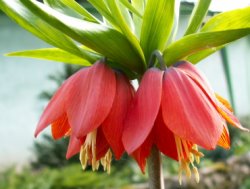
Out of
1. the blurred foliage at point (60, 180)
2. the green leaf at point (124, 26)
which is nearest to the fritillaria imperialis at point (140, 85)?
the green leaf at point (124, 26)

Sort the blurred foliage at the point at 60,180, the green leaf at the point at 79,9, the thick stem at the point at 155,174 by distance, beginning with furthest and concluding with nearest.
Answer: the blurred foliage at the point at 60,180 < the green leaf at the point at 79,9 < the thick stem at the point at 155,174

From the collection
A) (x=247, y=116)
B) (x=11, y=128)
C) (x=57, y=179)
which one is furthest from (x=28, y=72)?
(x=247, y=116)

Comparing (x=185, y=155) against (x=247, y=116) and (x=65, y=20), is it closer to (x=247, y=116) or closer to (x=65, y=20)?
(x=65, y=20)

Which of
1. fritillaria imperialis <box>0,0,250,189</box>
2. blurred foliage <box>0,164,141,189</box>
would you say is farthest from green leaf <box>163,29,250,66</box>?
blurred foliage <box>0,164,141,189</box>

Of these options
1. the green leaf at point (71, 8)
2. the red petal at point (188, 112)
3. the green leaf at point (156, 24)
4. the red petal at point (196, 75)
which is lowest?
the red petal at point (188, 112)

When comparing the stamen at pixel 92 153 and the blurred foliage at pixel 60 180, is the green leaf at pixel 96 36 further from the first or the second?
the blurred foliage at pixel 60 180

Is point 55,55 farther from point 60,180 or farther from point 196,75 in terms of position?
point 60,180
